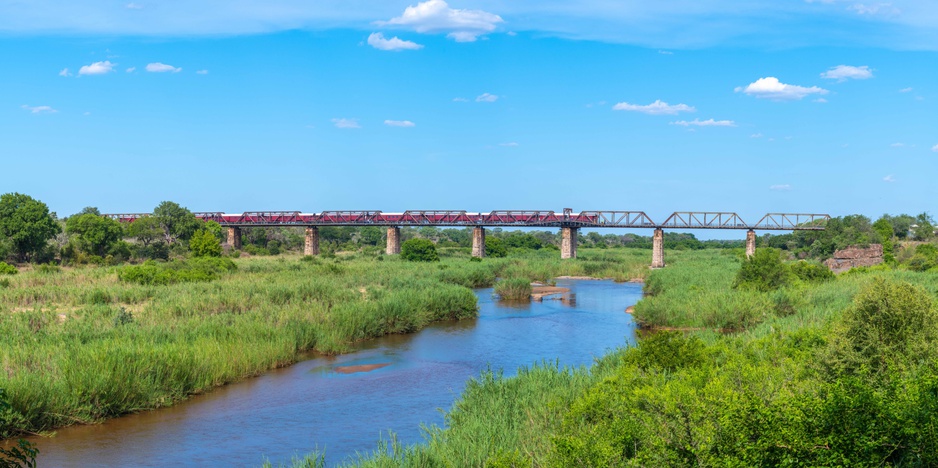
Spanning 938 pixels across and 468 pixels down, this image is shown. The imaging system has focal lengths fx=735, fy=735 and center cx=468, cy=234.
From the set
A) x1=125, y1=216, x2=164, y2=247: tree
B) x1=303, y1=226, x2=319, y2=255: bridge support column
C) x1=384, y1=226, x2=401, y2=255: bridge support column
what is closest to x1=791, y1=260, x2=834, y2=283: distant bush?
x1=384, y1=226, x2=401, y2=255: bridge support column

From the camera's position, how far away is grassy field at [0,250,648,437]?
1566 centimetres

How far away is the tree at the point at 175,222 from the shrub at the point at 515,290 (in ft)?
140

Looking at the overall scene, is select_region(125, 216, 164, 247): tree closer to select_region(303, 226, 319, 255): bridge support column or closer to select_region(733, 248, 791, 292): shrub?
select_region(303, 226, 319, 255): bridge support column

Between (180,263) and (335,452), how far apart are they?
3294 centimetres

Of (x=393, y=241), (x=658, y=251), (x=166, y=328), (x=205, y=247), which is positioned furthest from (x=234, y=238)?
(x=166, y=328)

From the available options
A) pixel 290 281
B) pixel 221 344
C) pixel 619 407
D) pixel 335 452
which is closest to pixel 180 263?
pixel 290 281

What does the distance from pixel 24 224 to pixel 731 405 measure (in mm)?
58799

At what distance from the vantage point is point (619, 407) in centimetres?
1115

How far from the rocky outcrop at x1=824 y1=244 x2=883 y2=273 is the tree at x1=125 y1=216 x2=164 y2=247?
59093mm

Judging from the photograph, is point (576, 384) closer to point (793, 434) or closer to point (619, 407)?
point (619, 407)

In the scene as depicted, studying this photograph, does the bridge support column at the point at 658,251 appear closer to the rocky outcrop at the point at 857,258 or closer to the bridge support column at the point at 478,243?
the bridge support column at the point at 478,243

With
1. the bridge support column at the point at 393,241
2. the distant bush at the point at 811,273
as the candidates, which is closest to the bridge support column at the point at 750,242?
the bridge support column at the point at 393,241

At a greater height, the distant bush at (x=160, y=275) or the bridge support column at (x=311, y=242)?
the bridge support column at (x=311, y=242)

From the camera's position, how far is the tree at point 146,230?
71.2 metres
